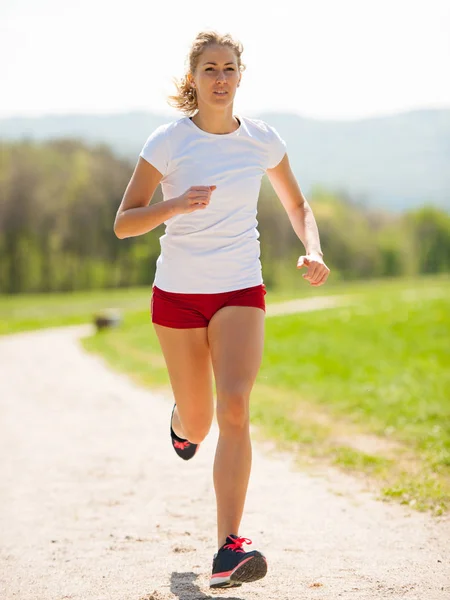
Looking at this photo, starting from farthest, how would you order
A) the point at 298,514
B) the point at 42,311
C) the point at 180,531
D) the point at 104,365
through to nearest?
the point at 42,311, the point at 104,365, the point at 298,514, the point at 180,531

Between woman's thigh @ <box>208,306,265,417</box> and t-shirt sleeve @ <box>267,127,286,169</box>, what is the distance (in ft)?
2.43

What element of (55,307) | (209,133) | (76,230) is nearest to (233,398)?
(209,133)

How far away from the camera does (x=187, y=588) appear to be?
158 inches

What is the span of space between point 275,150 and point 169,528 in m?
2.24

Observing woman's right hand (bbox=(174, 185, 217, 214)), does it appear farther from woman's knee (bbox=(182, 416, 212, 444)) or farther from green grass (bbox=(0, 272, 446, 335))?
green grass (bbox=(0, 272, 446, 335))

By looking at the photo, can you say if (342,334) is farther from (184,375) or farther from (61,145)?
(61,145)

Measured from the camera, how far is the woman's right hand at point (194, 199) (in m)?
3.82

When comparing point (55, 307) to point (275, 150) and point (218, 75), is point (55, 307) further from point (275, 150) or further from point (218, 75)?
point (218, 75)

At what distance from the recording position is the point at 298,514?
5414mm

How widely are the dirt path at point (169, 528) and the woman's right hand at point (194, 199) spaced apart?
167cm

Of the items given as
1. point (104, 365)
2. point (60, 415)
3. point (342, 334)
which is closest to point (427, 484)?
point (60, 415)

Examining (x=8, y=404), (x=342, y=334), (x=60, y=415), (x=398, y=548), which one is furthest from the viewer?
(x=342, y=334)

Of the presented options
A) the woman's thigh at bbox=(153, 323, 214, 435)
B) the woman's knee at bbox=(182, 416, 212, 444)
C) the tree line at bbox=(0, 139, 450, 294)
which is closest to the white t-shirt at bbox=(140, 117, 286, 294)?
the woman's thigh at bbox=(153, 323, 214, 435)

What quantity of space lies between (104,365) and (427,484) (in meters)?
10.9
